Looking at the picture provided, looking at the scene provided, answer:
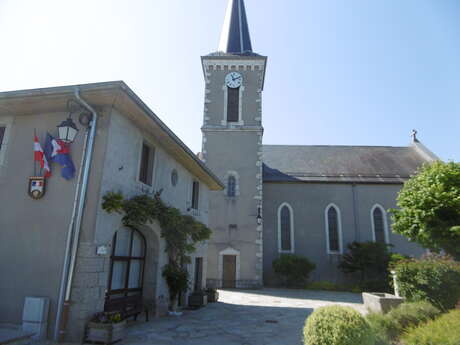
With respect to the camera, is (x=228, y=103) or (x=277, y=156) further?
(x=277, y=156)

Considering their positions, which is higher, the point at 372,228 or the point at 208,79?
the point at 208,79

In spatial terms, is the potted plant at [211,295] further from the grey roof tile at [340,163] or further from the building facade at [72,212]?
the grey roof tile at [340,163]

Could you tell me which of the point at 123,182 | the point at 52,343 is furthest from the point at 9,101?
the point at 52,343

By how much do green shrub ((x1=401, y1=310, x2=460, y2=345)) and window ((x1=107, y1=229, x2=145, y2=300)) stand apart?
6377 millimetres

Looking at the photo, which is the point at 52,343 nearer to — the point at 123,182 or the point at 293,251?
the point at 123,182

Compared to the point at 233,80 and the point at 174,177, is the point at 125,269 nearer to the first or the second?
the point at 174,177

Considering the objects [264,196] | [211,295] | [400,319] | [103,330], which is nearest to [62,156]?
[103,330]

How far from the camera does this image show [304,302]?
12.8 m

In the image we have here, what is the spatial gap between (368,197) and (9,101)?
1997 centimetres

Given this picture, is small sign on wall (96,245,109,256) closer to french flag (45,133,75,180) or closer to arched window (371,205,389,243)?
french flag (45,133,75,180)

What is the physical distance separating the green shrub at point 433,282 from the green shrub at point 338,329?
464 cm

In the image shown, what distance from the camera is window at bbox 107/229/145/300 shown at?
24.5 ft

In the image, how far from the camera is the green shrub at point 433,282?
791 centimetres

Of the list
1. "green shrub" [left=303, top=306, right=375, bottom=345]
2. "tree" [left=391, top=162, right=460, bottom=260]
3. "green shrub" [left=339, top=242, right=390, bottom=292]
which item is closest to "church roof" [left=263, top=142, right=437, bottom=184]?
"green shrub" [left=339, top=242, right=390, bottom=292]
